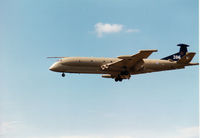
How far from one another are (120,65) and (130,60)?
2.13m

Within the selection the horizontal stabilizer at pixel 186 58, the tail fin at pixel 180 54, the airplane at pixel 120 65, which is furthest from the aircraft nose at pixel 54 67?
the horizontal stabilizer at pixel 186 58

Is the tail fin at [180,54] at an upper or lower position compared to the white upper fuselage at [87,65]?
upper

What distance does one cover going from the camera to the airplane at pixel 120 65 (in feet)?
154

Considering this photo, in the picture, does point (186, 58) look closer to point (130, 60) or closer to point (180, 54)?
point (180, 54)

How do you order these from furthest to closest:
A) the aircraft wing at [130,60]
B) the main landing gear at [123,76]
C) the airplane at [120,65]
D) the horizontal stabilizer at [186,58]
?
the main landing gear at [123,76]
the horizontal stabilizer at [186,58]
the airplane at [120,65]
the aircraft wing at [130,60]

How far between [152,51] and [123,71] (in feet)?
26.4

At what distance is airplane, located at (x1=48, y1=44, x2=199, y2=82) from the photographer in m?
47.0

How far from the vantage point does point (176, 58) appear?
52625mm

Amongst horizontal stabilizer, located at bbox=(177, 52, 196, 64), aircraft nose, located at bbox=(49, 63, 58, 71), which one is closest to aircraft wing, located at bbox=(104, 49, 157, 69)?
horizontal stabilizer, located at bbox=(177, 52, 196, 64)

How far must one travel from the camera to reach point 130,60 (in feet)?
153

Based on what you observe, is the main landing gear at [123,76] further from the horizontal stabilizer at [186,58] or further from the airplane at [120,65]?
the horizontal stabilizer at [186,58]

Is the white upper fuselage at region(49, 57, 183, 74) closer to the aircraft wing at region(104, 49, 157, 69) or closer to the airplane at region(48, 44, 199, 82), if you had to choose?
the airplane at region(48, 44, 199, 82)

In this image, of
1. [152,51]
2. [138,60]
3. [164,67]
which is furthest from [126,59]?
[164,67]

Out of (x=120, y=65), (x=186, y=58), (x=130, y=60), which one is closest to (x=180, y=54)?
A: (x=186, y=58)
